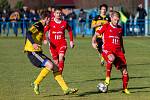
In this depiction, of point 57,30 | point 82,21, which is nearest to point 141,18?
point 82,21

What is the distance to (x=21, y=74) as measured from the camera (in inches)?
672

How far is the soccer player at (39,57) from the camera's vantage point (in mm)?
12469

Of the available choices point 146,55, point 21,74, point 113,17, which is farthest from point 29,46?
point 146,55

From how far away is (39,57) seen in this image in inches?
494

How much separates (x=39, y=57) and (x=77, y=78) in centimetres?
373

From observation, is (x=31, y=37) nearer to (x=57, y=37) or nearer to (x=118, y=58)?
(x=118, y=58)

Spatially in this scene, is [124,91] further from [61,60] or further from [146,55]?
[146,55]

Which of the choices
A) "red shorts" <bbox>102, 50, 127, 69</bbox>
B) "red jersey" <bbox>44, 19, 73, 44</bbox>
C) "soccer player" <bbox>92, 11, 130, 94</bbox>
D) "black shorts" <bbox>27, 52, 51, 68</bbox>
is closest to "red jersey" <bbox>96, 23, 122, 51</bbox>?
"soccer player" <bbox>92, 11, 130, 94</bbox>

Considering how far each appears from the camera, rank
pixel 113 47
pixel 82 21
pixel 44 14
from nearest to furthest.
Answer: pixel 44 14 → pixel 113 47 → pixel 82 21

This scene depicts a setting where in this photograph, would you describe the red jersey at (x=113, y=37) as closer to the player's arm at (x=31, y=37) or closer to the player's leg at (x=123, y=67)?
the player's leg at (x=123, y=67)

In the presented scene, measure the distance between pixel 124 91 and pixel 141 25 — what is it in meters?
25.8

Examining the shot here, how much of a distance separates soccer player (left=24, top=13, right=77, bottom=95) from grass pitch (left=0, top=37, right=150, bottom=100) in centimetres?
26

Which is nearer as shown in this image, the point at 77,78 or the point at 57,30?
the point at 57,30

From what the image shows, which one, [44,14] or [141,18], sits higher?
[44,14]
